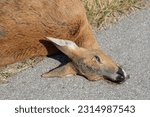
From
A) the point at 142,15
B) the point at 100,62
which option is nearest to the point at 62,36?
the point at 100,62

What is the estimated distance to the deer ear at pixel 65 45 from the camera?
7.14 metres

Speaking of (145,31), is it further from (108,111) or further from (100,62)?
(108,111)

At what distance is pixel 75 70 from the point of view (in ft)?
24.1

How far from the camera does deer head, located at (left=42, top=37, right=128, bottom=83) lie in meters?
7.18

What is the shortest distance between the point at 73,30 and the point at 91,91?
946mm

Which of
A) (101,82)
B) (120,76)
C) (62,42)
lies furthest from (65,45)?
(120,76)

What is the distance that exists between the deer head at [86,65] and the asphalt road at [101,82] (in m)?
0.15

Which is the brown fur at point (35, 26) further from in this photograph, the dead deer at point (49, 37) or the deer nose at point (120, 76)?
the deer nose at point (120, 76)

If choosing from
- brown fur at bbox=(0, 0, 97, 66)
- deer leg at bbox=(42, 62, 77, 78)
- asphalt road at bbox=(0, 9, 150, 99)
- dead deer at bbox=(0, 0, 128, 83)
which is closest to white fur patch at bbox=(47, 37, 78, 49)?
dead deer at bbox=(0, 0, 128, 83)

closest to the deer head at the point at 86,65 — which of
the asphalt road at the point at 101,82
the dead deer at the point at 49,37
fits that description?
the dead deer at the point at 49,37

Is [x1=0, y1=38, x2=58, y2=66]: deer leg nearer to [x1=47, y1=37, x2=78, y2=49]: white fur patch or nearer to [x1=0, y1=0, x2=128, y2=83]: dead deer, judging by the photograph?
[x1=0, y1=0, x2=128, y2=83]: dead deer

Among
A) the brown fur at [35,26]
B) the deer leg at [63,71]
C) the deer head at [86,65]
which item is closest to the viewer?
the brown fur at [35,26]

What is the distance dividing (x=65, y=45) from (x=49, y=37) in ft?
0.86

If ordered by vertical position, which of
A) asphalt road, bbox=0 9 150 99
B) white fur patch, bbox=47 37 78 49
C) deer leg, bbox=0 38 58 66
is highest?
white fur patch, bbox=47 37 78 49
